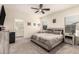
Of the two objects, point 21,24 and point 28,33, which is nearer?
point 21,24

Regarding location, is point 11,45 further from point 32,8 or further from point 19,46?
point 32,8

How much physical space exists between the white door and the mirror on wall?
1237mm

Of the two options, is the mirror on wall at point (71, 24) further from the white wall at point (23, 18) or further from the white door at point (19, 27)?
the white door at point (19, 27)

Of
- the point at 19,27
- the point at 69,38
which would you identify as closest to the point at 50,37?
the point at 69,38

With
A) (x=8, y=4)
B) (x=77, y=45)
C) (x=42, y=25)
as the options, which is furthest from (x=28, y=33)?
(x=77, y=45)

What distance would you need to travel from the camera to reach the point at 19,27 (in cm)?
155

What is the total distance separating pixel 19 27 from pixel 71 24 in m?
1.40

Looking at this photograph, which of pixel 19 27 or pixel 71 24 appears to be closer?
pixel 19 27

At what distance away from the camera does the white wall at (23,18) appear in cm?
142

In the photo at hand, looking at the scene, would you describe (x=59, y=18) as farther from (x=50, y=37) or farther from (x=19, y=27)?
(x=19, y=27)

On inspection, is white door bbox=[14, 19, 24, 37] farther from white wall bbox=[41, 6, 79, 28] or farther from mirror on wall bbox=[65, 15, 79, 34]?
mirror on wall bbox=[65, 15, 79, 34]

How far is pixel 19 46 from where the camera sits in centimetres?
165

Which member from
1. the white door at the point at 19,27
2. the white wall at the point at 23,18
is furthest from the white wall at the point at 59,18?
the white door at the point at 19,27

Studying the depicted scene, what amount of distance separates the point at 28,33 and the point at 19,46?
43cm
